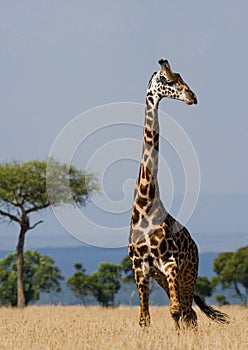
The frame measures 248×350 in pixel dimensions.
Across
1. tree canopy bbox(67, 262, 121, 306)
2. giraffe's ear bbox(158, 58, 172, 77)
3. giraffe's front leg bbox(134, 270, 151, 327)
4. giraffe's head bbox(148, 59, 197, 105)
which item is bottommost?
giraffe's front leg bbox(134, 270, 151, 327)

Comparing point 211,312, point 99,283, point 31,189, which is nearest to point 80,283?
point 99,283

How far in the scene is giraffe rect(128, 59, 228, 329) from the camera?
10781 mm

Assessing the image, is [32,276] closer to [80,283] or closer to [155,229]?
[80,283]

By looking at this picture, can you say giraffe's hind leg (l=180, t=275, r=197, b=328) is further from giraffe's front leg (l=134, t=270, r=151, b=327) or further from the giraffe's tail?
giraffe's front leg (l=134, t=270, r=151, b=327)

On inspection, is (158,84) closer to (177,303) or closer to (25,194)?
(177,303)

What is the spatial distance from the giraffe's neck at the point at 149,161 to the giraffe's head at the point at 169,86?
180mm

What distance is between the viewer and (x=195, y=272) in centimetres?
1217

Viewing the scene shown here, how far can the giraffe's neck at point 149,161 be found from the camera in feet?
36.7

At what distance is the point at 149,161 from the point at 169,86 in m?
1.21

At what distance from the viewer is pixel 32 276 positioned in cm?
5250

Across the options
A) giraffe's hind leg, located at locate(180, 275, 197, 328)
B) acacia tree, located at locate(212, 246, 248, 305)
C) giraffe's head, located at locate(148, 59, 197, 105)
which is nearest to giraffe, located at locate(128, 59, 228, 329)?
giraffe's head, located at locate(148, 59, 197, 105)

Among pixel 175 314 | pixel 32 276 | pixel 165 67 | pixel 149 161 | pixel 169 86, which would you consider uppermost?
pixel 32 276

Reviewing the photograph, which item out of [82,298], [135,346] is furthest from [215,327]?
[82,298]

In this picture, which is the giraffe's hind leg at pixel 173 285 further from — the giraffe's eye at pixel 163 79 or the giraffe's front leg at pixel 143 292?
the giraffe's eye at pixel 163 79
